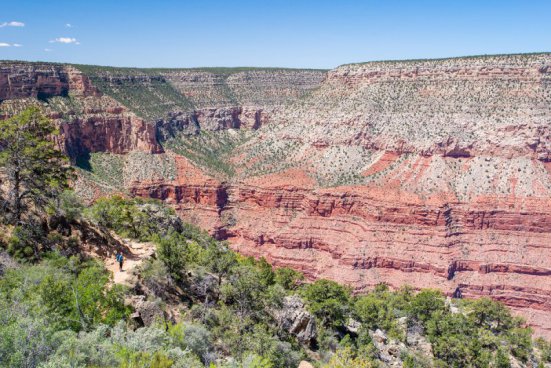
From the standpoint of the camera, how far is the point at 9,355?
16578 mm

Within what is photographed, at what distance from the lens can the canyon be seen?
85688mm

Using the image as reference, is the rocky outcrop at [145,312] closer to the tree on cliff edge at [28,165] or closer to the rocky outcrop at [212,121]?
the tree on cliff edge at [28,165]

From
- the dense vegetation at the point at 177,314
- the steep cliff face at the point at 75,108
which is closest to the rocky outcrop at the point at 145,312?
the dense vegetation at the point at 177,314

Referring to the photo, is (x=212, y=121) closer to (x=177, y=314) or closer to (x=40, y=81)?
(x=40, y=81)

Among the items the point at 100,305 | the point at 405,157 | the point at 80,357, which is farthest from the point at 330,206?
the point at 80,357

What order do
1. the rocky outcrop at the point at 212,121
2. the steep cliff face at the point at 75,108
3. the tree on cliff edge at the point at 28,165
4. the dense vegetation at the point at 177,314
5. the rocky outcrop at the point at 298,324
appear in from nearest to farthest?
the dense vegetation at the point at 177,314, the tree on cliff edge at the point at 28,165, the rocky outcrop at the point at 298,324, the steep cliff face at the point at 75,108, the rocky outcrop at the point at 212,121

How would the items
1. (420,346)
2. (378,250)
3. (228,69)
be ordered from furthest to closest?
(228,69) < (378,250) < (420,346)

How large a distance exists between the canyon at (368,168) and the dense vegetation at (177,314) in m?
22.5

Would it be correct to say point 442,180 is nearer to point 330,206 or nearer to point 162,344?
point 330,206

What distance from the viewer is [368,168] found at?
102 m

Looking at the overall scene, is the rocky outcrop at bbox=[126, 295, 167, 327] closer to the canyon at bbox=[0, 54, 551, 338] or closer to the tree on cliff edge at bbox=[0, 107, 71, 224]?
the tree on cliff edge at bbox=[0, 107, 71, 224]

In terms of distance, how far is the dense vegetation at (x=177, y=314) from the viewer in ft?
63.3

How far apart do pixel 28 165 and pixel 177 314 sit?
14.6 m

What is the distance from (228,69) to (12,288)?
137776 millimetres
